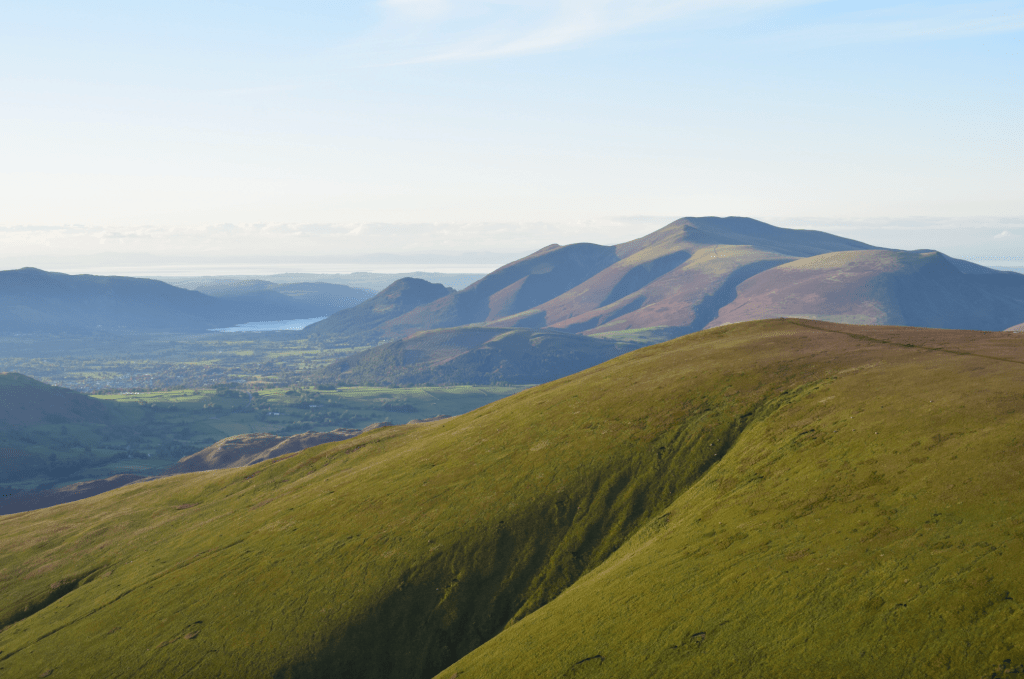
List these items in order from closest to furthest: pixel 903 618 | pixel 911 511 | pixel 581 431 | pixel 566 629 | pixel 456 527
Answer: pixel 903 618 → pixel 911 511 → pixel 566 629 → pixel 456 527 → pixel 581 431

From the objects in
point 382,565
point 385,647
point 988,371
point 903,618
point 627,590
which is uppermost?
point 988,371

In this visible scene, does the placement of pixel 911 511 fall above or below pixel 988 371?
below

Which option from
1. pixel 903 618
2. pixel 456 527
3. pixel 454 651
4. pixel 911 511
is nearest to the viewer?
pixel 903 618

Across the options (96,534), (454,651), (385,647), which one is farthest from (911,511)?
(96,534)

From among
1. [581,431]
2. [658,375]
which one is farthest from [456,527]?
[658,375]

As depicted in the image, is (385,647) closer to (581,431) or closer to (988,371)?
(581,431)

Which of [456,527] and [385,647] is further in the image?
[456,527]

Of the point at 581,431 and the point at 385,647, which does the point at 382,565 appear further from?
the point at 581,431
